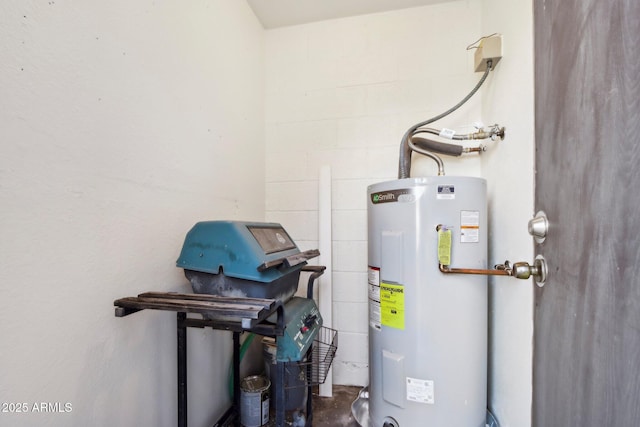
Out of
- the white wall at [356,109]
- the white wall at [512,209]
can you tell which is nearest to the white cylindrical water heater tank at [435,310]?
the white wall at [512,209]

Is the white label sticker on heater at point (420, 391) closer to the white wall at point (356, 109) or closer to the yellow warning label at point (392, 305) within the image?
the yellow warning label at point (392, 305)

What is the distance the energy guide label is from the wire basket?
1.07 ft

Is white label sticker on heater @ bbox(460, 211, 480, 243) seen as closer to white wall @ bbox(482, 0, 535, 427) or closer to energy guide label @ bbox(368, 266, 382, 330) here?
white wall @ bbox(482, 0, 535, 427)

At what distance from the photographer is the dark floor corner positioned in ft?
5.16

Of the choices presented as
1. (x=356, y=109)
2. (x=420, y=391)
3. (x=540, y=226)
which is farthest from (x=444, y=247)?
(x=356, y=109)

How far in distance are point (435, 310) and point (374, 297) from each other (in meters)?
0.31

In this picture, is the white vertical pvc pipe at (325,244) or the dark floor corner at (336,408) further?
the white vertical pvc pipe at (325,244)

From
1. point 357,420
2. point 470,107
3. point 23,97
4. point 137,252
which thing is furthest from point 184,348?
point 470,107

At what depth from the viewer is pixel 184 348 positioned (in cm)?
103

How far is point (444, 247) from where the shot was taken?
1.22 metres

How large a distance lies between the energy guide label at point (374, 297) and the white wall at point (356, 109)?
472 millimetres

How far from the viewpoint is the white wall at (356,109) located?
178cm

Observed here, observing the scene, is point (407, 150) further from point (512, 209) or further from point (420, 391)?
point (420, 391)

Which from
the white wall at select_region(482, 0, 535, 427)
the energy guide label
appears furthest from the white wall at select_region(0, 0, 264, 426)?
the white wall at select_region(482, 0, 535, 427)
